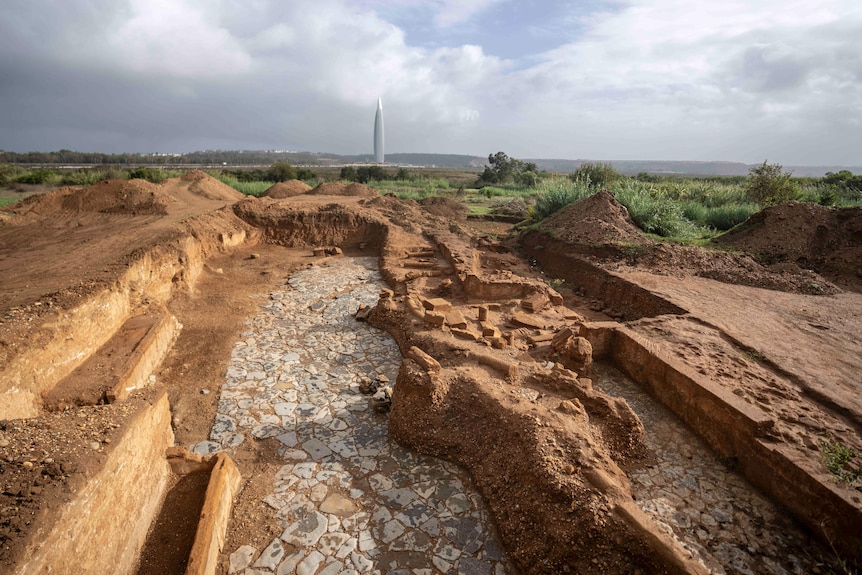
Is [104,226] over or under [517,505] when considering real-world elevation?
over

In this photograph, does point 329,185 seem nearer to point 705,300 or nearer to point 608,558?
point 705,300

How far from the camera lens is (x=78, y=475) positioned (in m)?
2.35

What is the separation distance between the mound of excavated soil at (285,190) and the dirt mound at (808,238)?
1624 centimetres

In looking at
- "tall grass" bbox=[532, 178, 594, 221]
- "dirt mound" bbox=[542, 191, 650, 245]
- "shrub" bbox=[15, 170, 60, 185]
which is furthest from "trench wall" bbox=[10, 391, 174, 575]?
"shrub" bbox=[15, 170, 60, 185]

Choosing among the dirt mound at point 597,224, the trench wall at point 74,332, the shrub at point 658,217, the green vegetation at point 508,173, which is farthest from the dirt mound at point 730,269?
the green vegetation at point 508,173

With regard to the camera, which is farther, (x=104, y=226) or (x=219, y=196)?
(x=219, y=196)

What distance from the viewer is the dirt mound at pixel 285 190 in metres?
18.4

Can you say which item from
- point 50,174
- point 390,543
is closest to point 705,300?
point 390,543

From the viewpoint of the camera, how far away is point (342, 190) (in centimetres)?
1919

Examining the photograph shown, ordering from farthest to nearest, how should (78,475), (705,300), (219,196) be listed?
(219,196) < (705,300) < (78,475)

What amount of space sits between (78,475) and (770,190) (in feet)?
69.5

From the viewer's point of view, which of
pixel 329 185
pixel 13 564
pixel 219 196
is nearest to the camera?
pixel 13 564

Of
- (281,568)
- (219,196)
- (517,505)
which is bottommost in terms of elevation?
(281,568)

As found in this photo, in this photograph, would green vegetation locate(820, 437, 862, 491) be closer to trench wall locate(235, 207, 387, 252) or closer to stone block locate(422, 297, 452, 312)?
stone block locate(422, 297, 452, 312)
